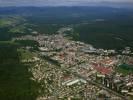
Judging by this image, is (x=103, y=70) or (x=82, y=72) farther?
(x=103, y=70)

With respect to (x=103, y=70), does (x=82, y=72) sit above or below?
below

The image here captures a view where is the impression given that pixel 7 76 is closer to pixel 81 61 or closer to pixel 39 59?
pixel 39 59

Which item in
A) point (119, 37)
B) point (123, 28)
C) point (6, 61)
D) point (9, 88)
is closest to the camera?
point (9, 88)

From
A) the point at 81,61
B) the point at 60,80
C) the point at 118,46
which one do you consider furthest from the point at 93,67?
the point at 118,46

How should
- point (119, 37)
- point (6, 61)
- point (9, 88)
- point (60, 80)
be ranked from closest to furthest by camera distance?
point (9, 88), point (60, 80), point (6, 61), point (119, 37)

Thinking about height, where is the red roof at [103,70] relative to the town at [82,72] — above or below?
above

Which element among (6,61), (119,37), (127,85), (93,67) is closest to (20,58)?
(6,61)

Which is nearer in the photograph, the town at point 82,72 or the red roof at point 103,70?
the town at point 82,72

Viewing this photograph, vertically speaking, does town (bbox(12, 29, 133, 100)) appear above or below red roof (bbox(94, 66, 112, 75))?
below

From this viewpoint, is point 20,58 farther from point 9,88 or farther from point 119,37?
point 119,37

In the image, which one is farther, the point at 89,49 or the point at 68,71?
the point at 89,49

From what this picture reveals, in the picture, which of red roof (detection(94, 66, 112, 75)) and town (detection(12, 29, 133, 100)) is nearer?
town (detection(12, 29, 133, 100))
